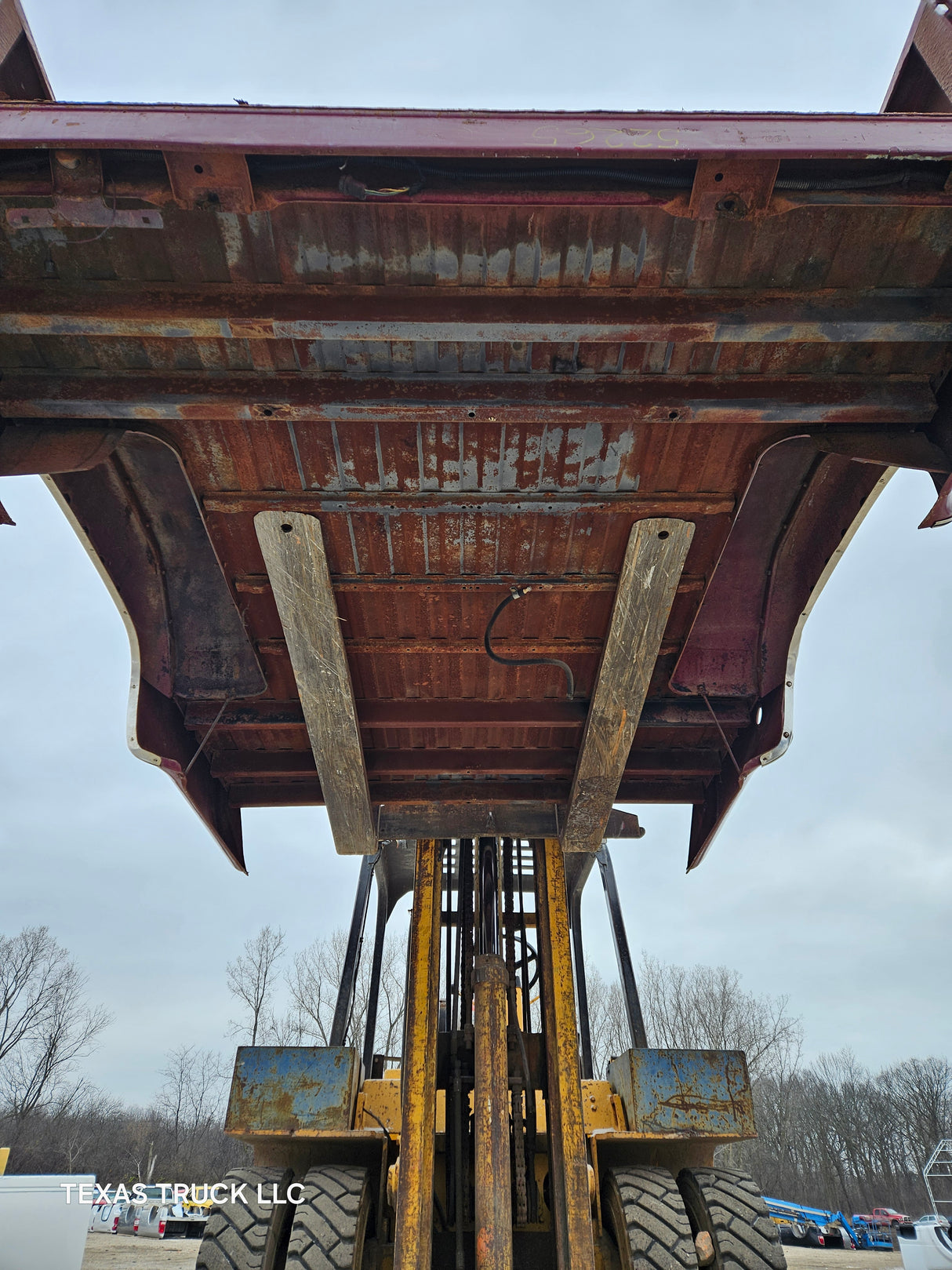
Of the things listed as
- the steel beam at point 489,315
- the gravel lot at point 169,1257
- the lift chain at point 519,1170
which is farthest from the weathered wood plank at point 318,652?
the gravel lot at point 169,1257

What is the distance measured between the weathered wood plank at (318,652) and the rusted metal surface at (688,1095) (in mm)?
2411

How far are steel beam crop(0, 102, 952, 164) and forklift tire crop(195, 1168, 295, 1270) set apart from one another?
4.71 meters

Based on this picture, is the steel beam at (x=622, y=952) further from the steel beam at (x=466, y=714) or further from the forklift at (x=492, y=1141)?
the steel beam at (x=466, y=714)

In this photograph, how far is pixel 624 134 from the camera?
2145 mm

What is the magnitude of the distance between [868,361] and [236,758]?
4.26 m

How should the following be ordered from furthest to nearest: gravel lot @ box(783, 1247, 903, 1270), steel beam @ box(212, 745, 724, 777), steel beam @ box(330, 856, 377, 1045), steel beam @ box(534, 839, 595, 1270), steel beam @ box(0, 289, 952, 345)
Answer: gravel lot @ box(783, 1247, 903, 1270)
steel beam @ box(330, 856, 377, 1045)
steel beam @ box(212, 745, 724, 777)
steel beam @ box(534, 839, 595, 1270)
steel beam @ box(0, 289, 952, 345)

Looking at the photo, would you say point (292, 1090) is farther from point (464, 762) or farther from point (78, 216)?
point (78, 216)

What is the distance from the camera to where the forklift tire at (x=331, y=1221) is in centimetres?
383

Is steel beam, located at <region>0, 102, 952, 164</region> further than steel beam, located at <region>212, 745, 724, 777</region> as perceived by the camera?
No

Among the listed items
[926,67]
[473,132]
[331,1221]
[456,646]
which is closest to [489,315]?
[473,132]

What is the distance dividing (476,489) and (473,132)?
5.06 feet

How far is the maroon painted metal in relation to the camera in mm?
2254

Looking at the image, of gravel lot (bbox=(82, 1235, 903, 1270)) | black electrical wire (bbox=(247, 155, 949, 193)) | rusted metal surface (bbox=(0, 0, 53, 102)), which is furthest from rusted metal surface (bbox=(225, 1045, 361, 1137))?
gravel lot (bbox=(82, 1235, 903, 1270))

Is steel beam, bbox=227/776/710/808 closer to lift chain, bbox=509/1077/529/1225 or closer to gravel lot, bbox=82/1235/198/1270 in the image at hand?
lift chain, bbox=509/1077/529/1225
